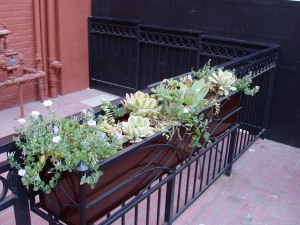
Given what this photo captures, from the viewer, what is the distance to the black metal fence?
3203 mm

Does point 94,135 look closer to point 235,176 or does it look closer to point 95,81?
point 235,176

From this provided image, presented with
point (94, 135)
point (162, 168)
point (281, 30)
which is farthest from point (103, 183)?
point (281, 30)

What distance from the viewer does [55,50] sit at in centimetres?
583

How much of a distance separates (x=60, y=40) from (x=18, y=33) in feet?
2.30

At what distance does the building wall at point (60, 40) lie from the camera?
5219mm

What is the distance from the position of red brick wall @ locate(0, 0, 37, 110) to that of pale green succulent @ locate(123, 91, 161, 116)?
11.6 feet

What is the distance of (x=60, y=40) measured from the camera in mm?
5812

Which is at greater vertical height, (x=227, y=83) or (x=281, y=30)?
(x=281, y=30)

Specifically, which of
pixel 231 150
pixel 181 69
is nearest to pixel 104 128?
pixel 231 150

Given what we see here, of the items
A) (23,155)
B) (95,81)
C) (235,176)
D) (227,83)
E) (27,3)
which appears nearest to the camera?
(23,155)

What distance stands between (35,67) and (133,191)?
4121 mm

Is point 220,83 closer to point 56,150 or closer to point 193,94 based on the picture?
point 193,94

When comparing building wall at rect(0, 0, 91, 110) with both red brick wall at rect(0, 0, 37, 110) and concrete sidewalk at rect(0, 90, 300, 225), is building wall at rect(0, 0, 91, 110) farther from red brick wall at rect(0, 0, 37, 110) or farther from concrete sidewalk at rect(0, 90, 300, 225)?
concrete sidewalk at rect(0, 90, 300, 225)

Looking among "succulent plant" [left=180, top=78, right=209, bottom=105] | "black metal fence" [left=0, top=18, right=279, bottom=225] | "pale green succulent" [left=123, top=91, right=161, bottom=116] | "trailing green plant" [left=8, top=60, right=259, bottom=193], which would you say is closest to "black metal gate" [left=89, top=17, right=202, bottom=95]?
"black metal fence" [left=0, top=18, right=279, bottom=225]
